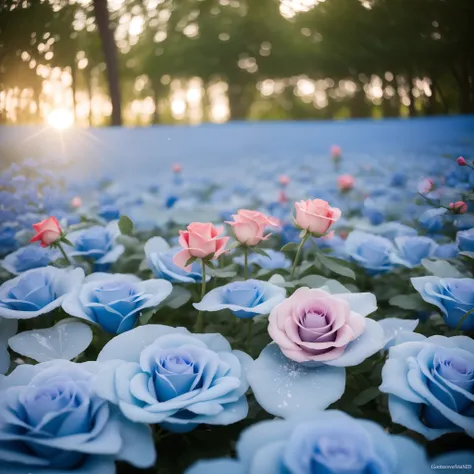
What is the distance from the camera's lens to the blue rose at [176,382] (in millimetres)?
468

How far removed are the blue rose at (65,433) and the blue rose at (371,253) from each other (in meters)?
0.63

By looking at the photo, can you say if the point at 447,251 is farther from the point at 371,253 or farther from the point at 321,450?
the point at 321,450

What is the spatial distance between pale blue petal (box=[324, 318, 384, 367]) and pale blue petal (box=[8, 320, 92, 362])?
0.38m

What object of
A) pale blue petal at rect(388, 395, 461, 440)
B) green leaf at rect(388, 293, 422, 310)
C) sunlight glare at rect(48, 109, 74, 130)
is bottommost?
pale blue petal at rect(388, 395, 461, 440)

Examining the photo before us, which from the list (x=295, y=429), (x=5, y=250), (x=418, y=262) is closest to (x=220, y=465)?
(x=295, y=429)

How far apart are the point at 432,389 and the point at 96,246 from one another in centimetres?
73

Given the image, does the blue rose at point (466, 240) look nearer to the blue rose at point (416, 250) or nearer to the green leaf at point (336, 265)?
the blue rose at point (416, 250)

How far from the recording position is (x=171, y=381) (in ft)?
1.63

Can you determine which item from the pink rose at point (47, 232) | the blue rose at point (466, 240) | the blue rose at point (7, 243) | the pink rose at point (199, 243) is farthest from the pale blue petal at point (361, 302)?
the blue rose at point (7, 243)

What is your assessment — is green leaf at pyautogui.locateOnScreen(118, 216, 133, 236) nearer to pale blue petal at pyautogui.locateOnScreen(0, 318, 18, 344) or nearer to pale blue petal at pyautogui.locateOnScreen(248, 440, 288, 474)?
pale blue petal at pyautogui.locateOnScreen(0, 318, 18, 344)

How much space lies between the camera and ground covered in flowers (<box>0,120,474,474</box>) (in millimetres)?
438

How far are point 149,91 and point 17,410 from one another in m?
1.96

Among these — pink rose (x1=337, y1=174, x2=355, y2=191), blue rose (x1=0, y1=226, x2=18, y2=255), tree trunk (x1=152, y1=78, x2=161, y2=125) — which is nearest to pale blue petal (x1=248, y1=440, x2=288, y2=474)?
blue rose (x1=0, y1=226, x2=18, y2=255)

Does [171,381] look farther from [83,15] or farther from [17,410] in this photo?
[83,15]
